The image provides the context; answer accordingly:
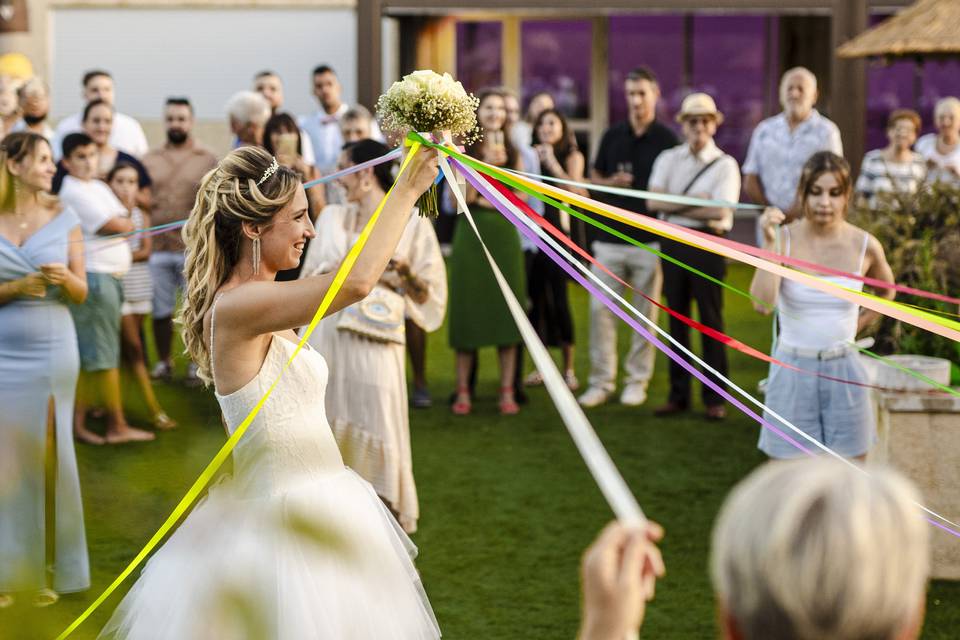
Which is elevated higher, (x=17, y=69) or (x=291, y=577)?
(x=17, y=69)

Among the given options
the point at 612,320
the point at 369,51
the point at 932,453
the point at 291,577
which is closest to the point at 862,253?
the point at 932,453

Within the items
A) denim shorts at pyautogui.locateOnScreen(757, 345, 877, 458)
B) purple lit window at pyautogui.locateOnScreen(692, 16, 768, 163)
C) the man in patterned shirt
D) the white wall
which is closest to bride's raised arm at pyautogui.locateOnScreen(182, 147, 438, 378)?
denim shorts at pyautogui.locateOnScreen(757, 345, 877, 458)

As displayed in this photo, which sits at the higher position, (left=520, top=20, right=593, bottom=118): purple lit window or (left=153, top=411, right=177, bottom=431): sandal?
(left=520, top=20, right=593, bottom=118): purple lit window

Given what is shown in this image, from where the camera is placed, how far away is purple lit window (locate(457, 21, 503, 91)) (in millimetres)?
16672

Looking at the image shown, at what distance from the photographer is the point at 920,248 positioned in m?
6.10

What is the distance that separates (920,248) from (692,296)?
2.03 meters

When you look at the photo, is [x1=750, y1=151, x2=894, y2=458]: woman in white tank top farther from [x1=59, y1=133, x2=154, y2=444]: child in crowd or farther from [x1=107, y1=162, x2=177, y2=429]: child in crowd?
[x1=107, y1=162, x2=177, y2=429]: child in crowd

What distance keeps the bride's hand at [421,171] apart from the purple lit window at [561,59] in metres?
14.1

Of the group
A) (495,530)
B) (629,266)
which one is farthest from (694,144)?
(495,530)

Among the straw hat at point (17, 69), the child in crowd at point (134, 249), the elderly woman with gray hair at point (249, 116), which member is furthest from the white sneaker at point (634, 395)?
the straw hat at point (17, 69)

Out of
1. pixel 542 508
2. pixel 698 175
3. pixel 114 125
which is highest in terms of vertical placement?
pixel 114 125

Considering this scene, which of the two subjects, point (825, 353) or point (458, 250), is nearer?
point (825, 353)

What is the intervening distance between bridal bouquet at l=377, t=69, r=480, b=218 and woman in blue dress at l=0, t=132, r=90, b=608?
2.53 feet

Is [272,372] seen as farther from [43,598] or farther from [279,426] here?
[43,598]
